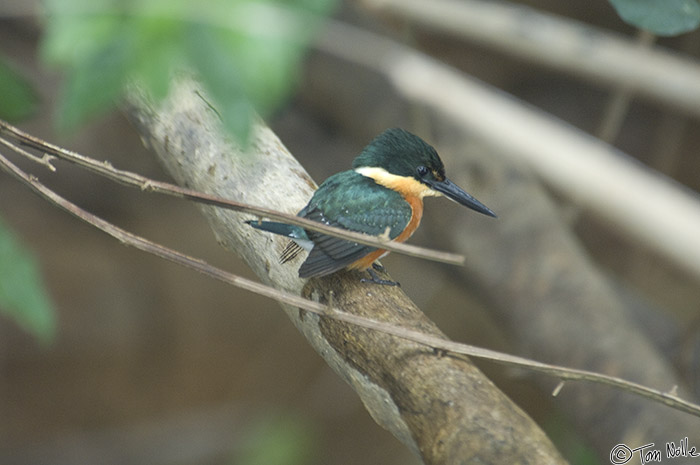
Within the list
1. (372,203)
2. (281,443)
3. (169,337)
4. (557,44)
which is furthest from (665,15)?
(169,337)

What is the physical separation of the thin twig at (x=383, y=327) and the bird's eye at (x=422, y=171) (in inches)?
23.7

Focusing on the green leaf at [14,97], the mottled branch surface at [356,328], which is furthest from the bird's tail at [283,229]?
the green leaf at [14,97]

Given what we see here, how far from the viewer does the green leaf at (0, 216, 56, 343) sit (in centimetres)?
165

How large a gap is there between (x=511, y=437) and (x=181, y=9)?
823 millimetres

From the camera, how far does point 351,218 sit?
171 centimetres

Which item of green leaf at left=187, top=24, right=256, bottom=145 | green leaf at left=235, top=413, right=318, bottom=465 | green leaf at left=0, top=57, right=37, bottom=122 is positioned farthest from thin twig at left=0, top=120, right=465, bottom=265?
green leaf at left=235, top=413, right=318, bottom=465

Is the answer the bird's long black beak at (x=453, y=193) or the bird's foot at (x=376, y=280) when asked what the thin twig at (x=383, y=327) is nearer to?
the bird's foot at (x=376, y=280)

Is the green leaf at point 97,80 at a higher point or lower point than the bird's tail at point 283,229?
higher

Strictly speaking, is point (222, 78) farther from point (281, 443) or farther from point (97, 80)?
point (281, 443)

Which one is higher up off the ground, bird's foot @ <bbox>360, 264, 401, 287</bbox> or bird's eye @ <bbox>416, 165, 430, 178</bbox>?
bird's eye @ <bbox>416, 165, 430, 178</bbox>

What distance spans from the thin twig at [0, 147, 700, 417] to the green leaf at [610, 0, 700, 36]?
852 mm

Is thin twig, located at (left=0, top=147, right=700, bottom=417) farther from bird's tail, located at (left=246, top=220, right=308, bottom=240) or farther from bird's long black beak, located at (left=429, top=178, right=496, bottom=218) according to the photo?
bird's long black beak, located at (left=429, top=178, right=496, bottom=218)

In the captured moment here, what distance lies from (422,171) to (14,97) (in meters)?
1.07

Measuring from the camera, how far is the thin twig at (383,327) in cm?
110
